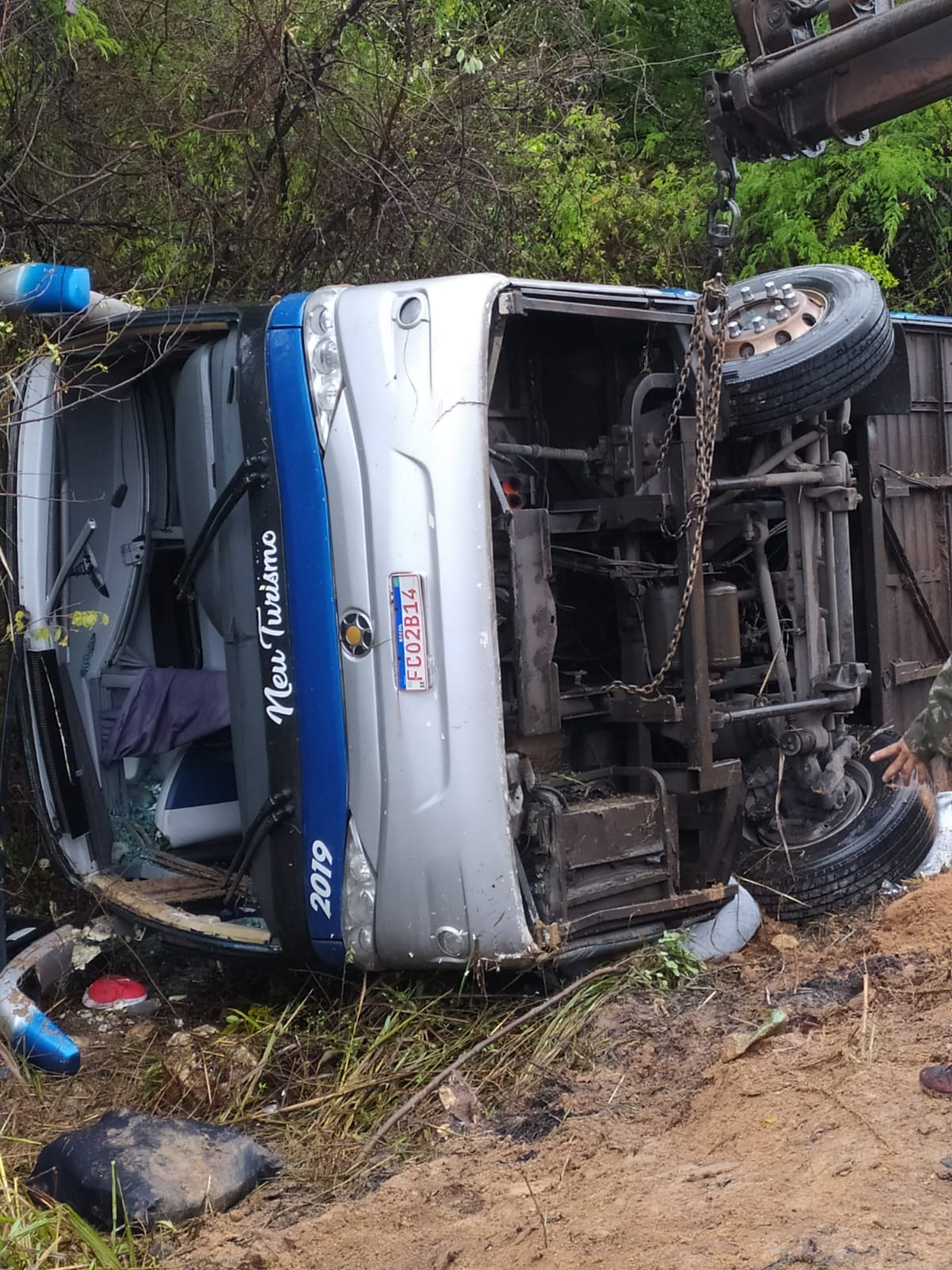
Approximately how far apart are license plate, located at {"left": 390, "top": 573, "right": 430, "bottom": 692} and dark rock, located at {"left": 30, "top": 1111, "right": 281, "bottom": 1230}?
1.29 meters

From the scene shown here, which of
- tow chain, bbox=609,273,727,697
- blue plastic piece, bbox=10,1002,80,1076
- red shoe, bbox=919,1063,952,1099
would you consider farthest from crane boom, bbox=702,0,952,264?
blue plastic piece, bbox=10,1002,80,1076

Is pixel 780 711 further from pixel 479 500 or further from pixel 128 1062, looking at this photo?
pixel 128 1062

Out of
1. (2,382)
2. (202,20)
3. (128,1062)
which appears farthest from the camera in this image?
(202,20)

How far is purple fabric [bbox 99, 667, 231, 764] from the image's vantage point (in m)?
5.05

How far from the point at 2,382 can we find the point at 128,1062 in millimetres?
2420

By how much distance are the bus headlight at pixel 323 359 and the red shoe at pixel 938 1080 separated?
7.65ft

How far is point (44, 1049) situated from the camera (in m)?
4.14

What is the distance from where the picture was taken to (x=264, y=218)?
6.94m

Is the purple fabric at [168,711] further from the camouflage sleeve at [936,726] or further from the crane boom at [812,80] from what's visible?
the camouflage sleeve at [936,726]

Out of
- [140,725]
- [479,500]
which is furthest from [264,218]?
[479,500]

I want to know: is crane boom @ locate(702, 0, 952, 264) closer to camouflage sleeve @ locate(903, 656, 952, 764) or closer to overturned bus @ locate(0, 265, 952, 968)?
overturned bus @ locate(0, 265, 952, 968)

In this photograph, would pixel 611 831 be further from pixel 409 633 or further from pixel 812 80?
pixel 812 80

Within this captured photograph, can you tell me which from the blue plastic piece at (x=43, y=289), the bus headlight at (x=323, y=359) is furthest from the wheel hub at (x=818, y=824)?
the blue plastic piece at (x=43, y=289)

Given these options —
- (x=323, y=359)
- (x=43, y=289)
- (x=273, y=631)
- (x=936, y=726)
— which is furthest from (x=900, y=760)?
(x=43, y=289)
